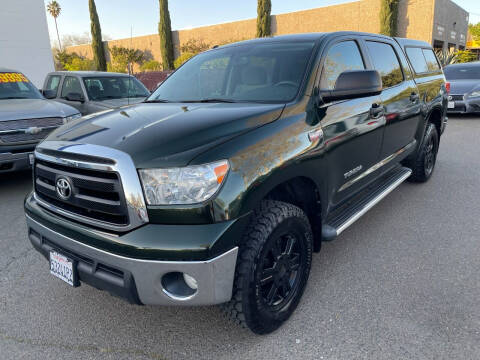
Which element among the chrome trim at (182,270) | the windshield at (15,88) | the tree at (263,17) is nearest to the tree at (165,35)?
the tree at (263,17)

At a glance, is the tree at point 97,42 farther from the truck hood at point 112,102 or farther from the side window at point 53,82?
the truck hood at point 112,102

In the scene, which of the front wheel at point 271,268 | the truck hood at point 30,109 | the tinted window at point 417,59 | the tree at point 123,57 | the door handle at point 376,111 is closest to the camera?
the front wheel at point 271,268

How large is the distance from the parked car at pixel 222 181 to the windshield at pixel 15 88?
4.12 m

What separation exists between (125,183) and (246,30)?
32921mm

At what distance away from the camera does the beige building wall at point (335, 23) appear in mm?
25688

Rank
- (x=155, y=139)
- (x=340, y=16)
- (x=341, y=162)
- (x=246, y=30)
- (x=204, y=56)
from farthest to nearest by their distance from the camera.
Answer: (x=246, y=30)
(x=340, y=16)
(x=204, y=56)
(x=341, y=162)
(x=155, y=139)

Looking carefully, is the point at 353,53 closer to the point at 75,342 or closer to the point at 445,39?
the point at 75,342

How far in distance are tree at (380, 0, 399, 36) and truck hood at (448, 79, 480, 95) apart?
16.1 metres

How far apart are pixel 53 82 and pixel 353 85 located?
7.66 m

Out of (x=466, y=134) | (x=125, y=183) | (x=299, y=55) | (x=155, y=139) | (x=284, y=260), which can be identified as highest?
(x=299, y=55)

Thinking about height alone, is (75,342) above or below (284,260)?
below

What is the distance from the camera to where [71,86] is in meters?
7.73

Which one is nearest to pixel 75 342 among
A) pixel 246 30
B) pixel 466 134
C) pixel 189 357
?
pixel 189 357

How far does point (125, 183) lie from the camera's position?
184cm
